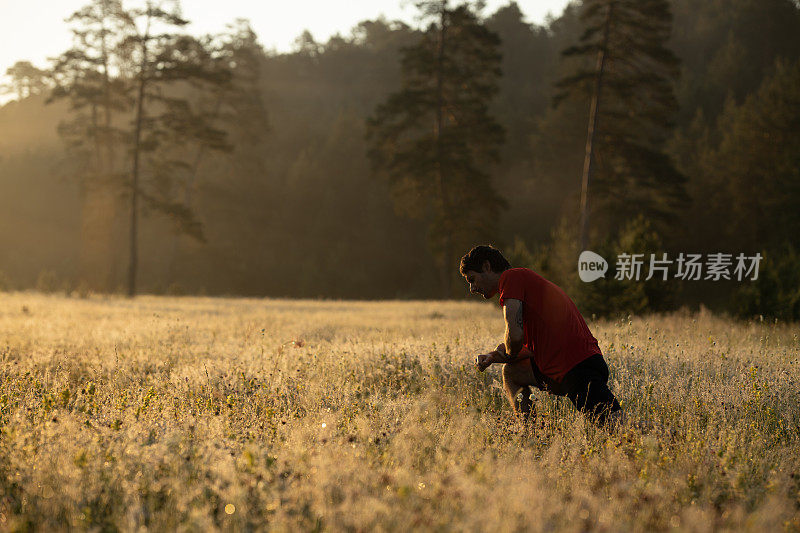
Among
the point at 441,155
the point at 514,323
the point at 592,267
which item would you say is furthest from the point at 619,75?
the point at 514,323

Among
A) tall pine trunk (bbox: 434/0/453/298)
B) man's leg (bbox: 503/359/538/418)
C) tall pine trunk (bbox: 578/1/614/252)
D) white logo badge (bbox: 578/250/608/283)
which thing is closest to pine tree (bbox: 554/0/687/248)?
tall pine trunk (bbox: 578/1/614/252)

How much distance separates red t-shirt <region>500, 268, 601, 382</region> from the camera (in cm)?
428

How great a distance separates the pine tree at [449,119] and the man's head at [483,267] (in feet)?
76.7

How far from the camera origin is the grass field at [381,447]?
2.86m

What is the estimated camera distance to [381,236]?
42.0m

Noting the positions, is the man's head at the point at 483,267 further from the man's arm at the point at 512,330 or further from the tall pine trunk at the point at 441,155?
the tall pine trunk at the point at 441,155

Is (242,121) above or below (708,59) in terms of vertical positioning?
below

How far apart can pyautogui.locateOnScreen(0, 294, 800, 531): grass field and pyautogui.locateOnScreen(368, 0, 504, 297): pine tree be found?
834 inches

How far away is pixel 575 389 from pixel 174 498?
274cm

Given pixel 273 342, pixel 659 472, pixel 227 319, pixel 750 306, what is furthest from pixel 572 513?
pixel 750 306

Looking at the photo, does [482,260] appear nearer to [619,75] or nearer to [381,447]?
[381,447]

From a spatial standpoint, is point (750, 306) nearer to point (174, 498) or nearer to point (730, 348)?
point (730, 348)

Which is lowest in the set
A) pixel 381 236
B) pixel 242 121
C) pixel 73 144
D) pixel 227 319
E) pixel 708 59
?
pixel 227 319

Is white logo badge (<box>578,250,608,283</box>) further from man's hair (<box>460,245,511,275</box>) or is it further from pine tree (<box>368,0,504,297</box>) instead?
pine tree (<box>368,0,504,297</box>)
